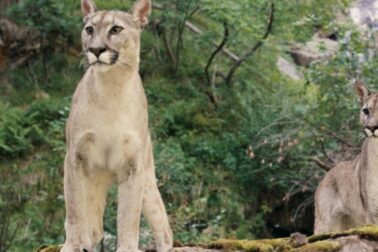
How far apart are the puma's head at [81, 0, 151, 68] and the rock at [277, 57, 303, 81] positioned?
1581cm

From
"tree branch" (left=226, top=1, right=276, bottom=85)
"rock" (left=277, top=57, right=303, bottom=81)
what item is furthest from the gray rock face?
"rock" (left=277, top=57, right=303, bottom=81)

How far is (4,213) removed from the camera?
51.4 ft

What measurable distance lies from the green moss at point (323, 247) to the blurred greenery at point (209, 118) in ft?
22.5

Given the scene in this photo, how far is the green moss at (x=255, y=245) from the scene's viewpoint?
7642 millimetres

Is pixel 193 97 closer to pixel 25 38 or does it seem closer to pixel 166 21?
pixel 166 21

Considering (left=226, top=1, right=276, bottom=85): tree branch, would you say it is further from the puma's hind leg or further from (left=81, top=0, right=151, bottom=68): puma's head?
(left=81, top=0, right=151, bottom=68): puma's head

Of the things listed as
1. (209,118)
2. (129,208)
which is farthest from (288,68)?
(129,208)

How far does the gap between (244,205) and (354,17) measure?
223 inches

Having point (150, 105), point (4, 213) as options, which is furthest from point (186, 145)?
point (4, 213)

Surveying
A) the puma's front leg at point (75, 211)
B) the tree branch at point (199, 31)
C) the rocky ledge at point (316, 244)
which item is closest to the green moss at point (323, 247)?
the rocky ledge at point (316, 244)

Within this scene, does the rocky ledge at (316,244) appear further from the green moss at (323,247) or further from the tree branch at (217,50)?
the tree branch at (217,50)

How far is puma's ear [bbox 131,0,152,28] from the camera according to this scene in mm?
8141

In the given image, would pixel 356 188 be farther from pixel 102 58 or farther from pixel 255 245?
pixel 102 58

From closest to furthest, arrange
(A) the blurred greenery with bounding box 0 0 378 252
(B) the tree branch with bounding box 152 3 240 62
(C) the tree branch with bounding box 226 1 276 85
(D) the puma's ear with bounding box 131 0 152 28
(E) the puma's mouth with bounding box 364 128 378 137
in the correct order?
(D) the puma's ear with bounding box 131 0 152 28, (E) the puma's mouth with bounding box 364 128 378 137, (A) the blurred greenery with bounding box 0 0 378 252, (C) the tree branch with bounding box 226 1 276 85, (B) the tree branch with bounding box 152 3 240 62
